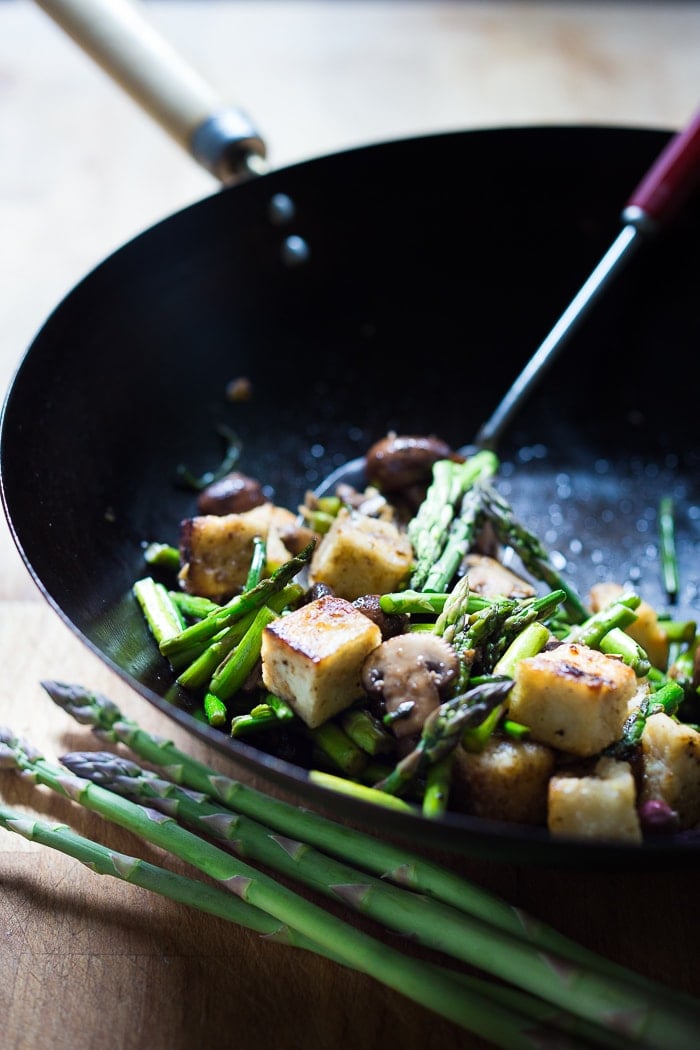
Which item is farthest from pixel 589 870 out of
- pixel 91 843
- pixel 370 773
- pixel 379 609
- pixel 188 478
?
pixel 188 478

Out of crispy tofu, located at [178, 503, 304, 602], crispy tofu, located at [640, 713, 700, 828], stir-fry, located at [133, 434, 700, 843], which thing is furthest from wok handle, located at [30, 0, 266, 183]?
crispy tofu, located at [640, 713, 700, 828]

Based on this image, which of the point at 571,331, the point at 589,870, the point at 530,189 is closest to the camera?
the point at 589,870

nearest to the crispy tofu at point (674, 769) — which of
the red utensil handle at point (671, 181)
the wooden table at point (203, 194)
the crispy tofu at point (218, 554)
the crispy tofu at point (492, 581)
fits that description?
the wooden table at point (203, 194)

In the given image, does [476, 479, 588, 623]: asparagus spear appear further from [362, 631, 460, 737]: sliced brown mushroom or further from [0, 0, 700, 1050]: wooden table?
[0, 0, 700, 1050]: wooden table

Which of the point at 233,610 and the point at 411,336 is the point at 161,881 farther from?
the point at 411,336

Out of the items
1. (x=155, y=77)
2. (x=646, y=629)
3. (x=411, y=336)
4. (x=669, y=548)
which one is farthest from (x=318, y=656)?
(x=155, y=77)

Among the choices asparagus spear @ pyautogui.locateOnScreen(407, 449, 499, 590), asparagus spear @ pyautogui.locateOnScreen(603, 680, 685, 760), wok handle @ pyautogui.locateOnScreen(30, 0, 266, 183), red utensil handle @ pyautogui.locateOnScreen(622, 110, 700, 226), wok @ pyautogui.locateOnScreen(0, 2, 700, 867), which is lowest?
asparagus spear @ pyautogui.locateOnScreen(603, 680, 685, 760)

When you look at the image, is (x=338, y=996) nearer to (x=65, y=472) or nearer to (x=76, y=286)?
(x=65, y=472)
